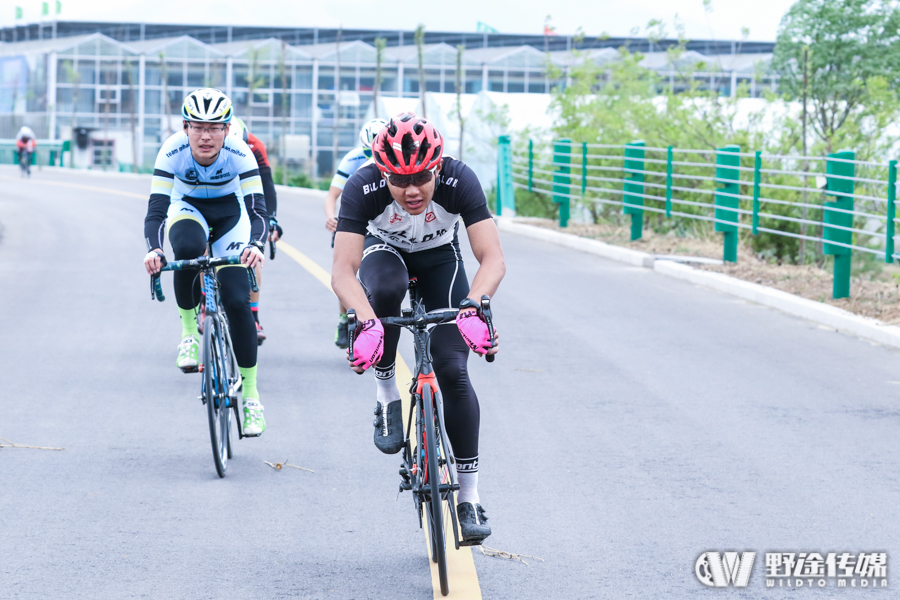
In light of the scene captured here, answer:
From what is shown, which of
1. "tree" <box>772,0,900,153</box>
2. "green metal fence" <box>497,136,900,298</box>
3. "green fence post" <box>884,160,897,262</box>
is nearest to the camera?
"green fence post" <box>884,160,897,262</box>

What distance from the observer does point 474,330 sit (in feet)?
14.3

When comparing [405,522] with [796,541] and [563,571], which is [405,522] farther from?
[796,541]

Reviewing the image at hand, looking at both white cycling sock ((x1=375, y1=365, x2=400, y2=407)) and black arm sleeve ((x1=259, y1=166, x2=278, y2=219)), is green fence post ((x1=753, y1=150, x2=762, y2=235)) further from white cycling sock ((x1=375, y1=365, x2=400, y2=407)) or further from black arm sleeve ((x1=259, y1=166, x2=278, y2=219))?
white cycling sock ((x1=375, y1=365, x2=400, y2=407))

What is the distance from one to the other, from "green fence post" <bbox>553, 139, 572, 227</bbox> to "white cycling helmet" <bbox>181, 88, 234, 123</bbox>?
16.1 metres

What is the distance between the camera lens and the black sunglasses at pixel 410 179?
4570mm

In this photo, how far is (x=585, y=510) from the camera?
5512 millimetres

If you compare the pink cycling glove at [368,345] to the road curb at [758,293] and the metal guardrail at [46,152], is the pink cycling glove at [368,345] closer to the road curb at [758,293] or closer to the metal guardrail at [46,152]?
the road curb at [758,293]

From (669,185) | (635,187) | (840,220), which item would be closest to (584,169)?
(635,187)

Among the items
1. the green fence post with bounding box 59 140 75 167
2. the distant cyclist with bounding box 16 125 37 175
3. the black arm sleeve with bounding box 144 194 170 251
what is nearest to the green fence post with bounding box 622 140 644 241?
the black arm sleeve with bounding box 144 194 170 251

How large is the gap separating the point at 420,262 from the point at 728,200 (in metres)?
11.8

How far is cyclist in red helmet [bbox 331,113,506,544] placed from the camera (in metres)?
4.45

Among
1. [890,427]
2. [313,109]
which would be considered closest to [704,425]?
[890,427]

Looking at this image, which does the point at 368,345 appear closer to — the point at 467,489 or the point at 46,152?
the point at 467,489

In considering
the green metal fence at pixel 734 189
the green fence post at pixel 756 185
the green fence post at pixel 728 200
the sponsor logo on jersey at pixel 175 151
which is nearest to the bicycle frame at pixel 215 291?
the sponsor logo on jersey at pixel 175 151
